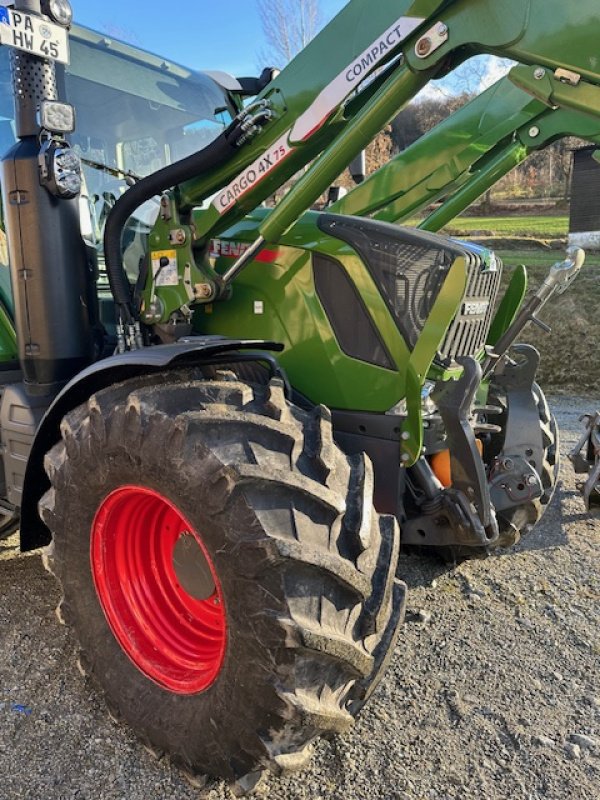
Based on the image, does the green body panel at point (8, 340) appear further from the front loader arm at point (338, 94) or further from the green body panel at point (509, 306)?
the green body panel at point (509, 306)

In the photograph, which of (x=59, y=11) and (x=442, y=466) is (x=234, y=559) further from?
(x=59, y=11)

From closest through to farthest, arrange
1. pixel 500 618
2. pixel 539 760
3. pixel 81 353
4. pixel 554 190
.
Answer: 1. pixel 539 760
2. pixel 81 353
3. pixel 500 618
4. pixel 554 190

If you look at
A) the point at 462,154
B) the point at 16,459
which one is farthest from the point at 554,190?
the point at 16,459

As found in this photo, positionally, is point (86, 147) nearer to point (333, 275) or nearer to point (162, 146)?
point (162, 146)

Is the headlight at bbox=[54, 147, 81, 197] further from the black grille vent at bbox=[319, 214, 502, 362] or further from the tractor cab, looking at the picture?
the black grille vent at bbox=[319, 214, 502, 362]

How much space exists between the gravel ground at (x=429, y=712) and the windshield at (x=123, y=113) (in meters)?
1.88

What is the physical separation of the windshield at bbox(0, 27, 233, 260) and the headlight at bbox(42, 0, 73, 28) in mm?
324

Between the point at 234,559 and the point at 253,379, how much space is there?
93cm

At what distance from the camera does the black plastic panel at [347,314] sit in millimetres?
2562

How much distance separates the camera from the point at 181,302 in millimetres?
2760

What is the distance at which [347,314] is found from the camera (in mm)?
2592

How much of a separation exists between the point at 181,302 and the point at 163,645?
4.27ft

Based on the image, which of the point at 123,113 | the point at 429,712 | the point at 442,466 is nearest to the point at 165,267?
the point at 123,113

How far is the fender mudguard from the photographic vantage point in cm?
222
